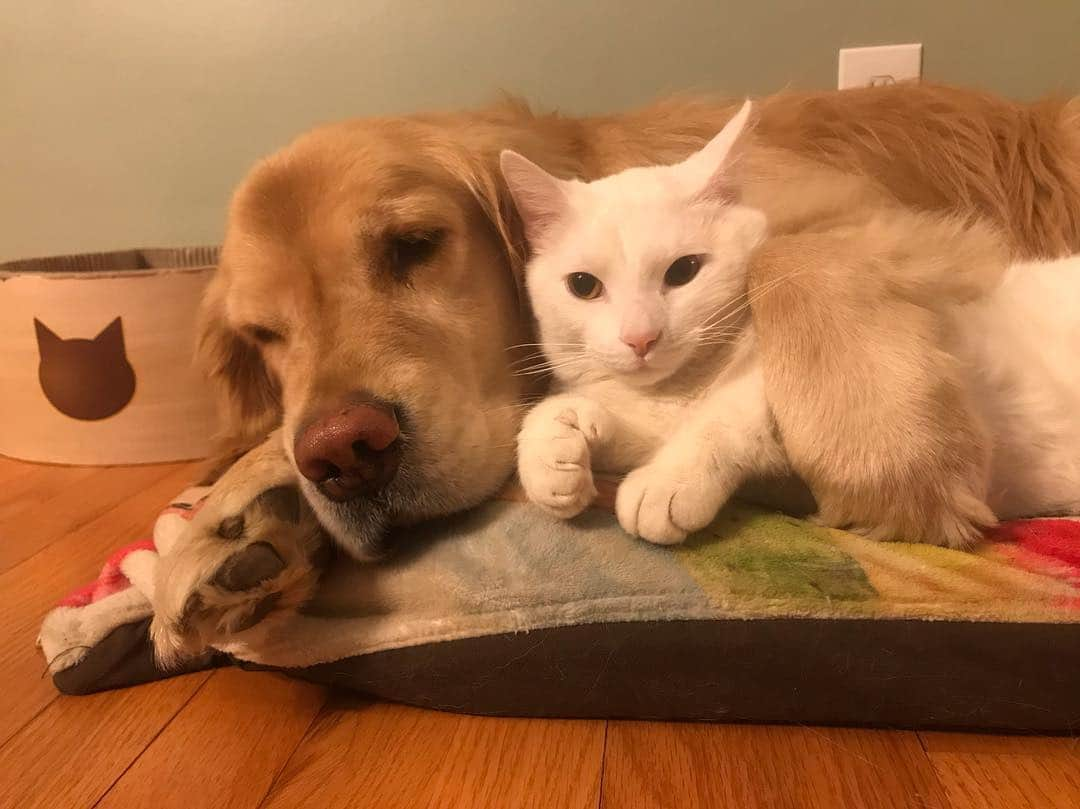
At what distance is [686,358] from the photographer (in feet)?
3.00

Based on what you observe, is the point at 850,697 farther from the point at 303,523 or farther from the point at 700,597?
the point at 303,523

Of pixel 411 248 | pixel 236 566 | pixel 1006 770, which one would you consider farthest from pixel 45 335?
pixel 1006 770

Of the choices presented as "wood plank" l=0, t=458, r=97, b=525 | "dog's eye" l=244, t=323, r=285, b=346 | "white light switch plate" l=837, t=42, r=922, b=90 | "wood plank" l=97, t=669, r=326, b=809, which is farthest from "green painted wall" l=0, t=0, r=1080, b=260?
"wood plank" l=97, t=669, r=326, b=809

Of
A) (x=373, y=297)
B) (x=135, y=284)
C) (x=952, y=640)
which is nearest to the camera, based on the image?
(x=952, y=640)

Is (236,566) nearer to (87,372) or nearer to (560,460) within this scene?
(560,460)

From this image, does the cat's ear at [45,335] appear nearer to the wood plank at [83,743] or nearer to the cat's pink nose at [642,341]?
the wood plank at [83,743]

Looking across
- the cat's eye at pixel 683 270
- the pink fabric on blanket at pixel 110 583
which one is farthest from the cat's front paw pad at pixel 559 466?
the pink fabric on blanket at pixel 110 583

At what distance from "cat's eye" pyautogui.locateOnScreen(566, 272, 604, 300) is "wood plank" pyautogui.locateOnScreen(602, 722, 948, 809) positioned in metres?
0.50

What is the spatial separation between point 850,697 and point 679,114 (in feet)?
3.54

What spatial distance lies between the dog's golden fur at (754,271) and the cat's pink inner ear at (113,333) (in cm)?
58

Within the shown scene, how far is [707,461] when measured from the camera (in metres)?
0.81

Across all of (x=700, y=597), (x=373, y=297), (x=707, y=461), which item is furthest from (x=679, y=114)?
(x=700, y=597)

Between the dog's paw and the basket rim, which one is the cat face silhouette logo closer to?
the basket rim

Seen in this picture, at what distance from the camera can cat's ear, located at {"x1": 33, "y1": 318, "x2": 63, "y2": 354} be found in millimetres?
1812
